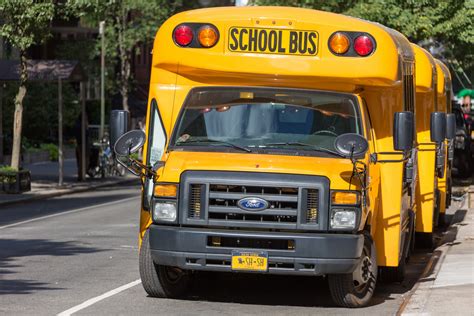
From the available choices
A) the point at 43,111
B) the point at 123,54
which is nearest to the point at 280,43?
the point at 43,111

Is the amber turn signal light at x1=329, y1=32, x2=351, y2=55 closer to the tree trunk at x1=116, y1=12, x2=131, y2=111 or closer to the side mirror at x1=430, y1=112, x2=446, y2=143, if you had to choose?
the side mirror at x1=430, y1=112, x2=446, y2=143

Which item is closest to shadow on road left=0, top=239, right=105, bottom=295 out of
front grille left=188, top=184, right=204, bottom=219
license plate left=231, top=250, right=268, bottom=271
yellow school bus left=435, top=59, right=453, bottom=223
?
front grille left=188, top=184, right=204, bottom=219

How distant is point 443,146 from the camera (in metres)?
20.6

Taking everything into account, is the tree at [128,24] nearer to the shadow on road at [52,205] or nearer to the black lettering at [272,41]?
the shadow on road at [52,205]

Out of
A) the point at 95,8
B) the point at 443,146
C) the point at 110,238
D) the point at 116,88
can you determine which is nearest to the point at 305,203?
the point at 110,238

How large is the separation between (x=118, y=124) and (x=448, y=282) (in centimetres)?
392

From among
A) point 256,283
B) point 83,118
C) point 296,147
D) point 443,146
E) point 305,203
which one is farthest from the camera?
point 83,118

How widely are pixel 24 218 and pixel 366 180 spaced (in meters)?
13.3

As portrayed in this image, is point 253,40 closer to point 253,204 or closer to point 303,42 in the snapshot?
point 303,42

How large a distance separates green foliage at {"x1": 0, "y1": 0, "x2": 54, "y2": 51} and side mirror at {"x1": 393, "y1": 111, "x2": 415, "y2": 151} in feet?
65.6

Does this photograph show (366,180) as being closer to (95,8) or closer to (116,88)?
(95,8)

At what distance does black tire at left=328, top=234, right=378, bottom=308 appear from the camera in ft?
39.1

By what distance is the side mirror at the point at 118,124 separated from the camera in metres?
12.2

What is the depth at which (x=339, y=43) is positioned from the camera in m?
12.1
